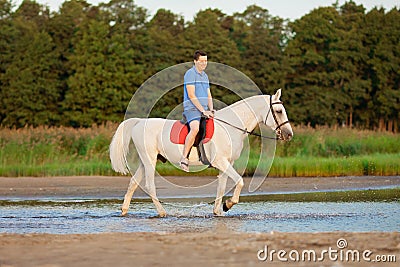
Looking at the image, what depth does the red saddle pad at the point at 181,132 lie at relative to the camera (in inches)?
494

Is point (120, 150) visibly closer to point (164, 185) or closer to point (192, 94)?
point (192, 94)

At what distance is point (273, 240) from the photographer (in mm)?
8469

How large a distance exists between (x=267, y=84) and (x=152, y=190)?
41.5m

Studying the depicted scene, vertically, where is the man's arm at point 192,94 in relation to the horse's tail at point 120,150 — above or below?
above

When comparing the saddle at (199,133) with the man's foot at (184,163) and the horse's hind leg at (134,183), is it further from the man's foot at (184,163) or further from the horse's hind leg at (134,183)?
the horse's hind leg at (134,183)

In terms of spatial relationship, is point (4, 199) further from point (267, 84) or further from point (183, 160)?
point (267, 84)

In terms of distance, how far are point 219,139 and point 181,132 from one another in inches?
26.3

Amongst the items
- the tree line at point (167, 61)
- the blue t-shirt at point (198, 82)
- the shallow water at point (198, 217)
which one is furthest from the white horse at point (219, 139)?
the tree line at point (167, 61)

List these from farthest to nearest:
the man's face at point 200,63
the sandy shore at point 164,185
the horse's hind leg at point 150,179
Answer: the sandy shore at point 164,185 → the horse's hind leg at point 150,179 → the man's face at point 200,63

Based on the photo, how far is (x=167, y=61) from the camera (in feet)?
172

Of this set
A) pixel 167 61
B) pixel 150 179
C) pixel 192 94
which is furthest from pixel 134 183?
pixel 167 61

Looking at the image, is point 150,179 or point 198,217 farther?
point 150,179

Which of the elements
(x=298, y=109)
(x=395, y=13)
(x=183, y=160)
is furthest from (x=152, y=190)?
(x=395, y=13)

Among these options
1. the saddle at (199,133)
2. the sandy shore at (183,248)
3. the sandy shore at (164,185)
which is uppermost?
the saddle at (199,133)
